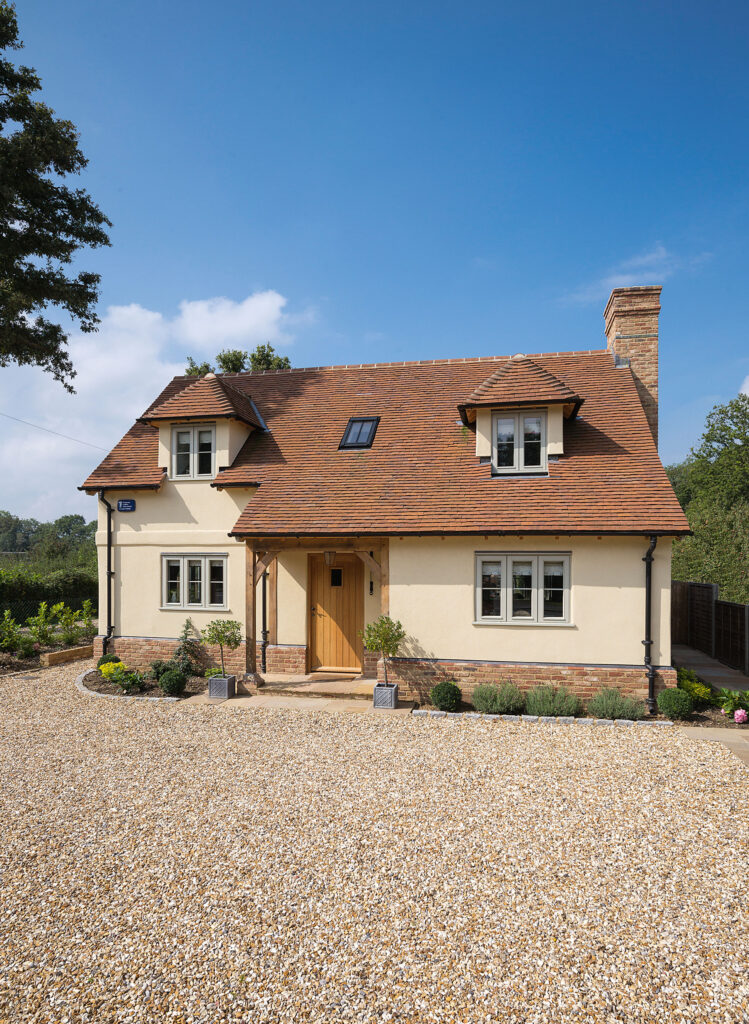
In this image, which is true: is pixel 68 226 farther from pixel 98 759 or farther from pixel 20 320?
pixel 98 759

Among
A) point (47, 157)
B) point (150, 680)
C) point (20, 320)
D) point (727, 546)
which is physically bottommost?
point (150, 680)

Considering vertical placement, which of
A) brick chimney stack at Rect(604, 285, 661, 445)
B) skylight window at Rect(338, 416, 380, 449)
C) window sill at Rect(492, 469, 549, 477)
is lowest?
window sill at Rect(492, 469, 549, 477)

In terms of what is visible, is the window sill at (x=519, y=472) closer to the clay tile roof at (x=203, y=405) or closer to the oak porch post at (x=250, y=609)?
the oak porch post at (x=250, y=609)

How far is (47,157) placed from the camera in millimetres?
16578

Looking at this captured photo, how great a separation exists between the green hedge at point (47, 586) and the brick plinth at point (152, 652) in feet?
29.5

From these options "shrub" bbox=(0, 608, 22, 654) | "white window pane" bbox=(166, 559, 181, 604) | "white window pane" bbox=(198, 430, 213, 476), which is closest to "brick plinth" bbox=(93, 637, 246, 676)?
"white window pane" bbox=(166, 559, 181, 604)

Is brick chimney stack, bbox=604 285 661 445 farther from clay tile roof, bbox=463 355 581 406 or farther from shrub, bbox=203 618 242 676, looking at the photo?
shrub, bbox=203 618 242 676

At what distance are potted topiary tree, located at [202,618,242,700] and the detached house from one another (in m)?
0.37

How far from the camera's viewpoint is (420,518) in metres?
11.7

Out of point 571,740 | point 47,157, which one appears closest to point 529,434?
point 571,740

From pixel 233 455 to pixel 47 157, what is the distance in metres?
11.0

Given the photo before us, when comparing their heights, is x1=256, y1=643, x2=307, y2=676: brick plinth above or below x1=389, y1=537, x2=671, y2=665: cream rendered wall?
below

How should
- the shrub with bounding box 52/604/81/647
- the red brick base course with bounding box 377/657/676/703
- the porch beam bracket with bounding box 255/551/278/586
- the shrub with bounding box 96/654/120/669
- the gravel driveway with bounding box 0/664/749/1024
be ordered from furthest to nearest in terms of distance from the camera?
the shrub with bounding box 52/604/81/647
the shrub with bounding box 96/654/120/669
the porch beam bracket with bounding box 255/551/278/586
the red brick base course with bounding box 377/657/676/703
the gravel driveway with bounding box 0/664/749/1024

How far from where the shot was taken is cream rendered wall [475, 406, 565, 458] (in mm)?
12234
